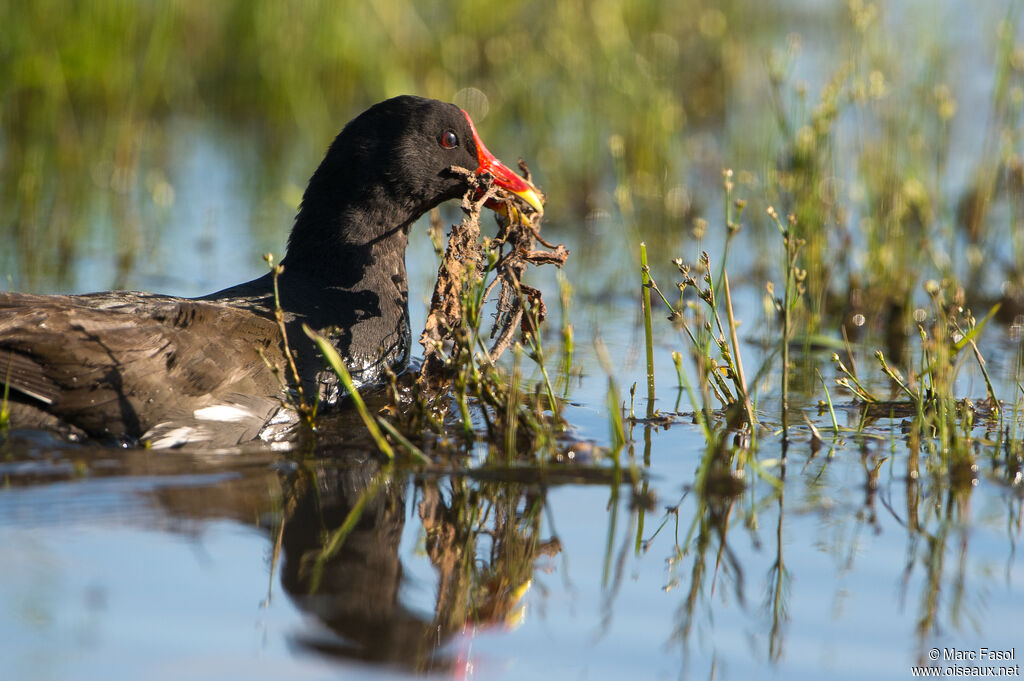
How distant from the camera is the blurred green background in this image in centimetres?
601

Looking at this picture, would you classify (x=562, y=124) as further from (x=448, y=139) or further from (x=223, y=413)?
(x=223, y=413)

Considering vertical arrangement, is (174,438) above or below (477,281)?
below

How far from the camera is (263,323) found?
13.8ft

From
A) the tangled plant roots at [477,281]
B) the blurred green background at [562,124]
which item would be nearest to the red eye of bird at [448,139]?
Answer: the tangled plant roots at [477,281]

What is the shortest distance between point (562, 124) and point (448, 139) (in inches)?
175

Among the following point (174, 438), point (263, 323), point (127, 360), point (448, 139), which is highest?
point (448, 139)

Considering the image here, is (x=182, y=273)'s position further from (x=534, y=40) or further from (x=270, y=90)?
(x=534, y=40)

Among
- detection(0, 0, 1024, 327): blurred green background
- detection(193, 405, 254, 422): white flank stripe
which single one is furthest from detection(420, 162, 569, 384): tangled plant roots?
detection(0, 0, 1024, 327): blurred green background

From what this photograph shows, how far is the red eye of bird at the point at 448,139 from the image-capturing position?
4816mm

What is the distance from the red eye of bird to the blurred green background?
94cm

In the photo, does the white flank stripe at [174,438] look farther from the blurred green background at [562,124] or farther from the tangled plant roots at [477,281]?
the blurred green background at [562,124]

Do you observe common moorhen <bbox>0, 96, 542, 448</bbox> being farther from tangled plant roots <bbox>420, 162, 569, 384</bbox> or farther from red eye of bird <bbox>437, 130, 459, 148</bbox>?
tangled plant roots <bbox>420, 162, 569, 384</bbox>

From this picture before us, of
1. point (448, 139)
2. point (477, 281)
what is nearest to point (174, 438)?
point (477, 281)

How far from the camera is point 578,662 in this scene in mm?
2551
